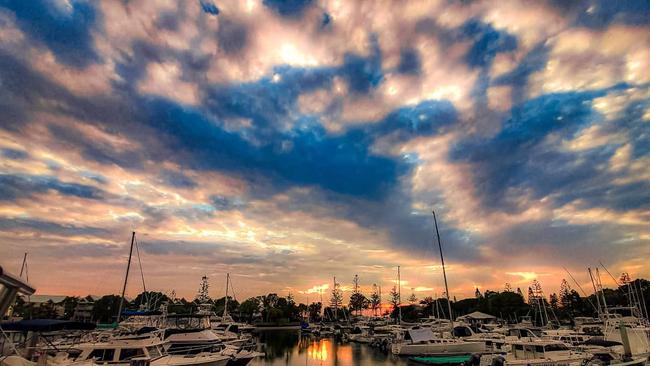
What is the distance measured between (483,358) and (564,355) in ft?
27.9

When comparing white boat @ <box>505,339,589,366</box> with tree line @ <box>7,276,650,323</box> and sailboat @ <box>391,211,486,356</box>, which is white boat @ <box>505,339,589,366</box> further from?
tree line @ <box>7,276,650,323</box>

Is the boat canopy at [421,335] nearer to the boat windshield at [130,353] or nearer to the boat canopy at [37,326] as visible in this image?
the boat windshield at [130,353]

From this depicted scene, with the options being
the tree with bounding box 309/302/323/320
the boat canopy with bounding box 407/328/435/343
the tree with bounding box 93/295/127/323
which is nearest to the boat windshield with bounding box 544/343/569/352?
the boat canopy with bounding box 407/328/435/343

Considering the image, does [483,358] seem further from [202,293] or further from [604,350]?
[202,293]

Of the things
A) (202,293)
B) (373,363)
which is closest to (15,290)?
(373,363)

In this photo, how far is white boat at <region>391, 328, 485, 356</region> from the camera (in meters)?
40.5

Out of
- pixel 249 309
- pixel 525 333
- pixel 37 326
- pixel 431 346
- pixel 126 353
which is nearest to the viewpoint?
pixel 37 326

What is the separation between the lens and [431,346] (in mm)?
41094

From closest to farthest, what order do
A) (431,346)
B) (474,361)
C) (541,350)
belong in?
(541,350), (474,361), (431,346)

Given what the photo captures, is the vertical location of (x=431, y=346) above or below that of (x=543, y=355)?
below

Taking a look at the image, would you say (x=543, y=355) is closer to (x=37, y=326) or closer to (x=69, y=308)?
(x=37, y=326)

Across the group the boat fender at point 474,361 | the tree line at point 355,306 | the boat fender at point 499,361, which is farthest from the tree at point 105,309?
the boat fender at point 499,361

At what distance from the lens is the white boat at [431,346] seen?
40.5 metres

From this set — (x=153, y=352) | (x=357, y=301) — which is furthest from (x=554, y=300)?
(x=153, y=352)
